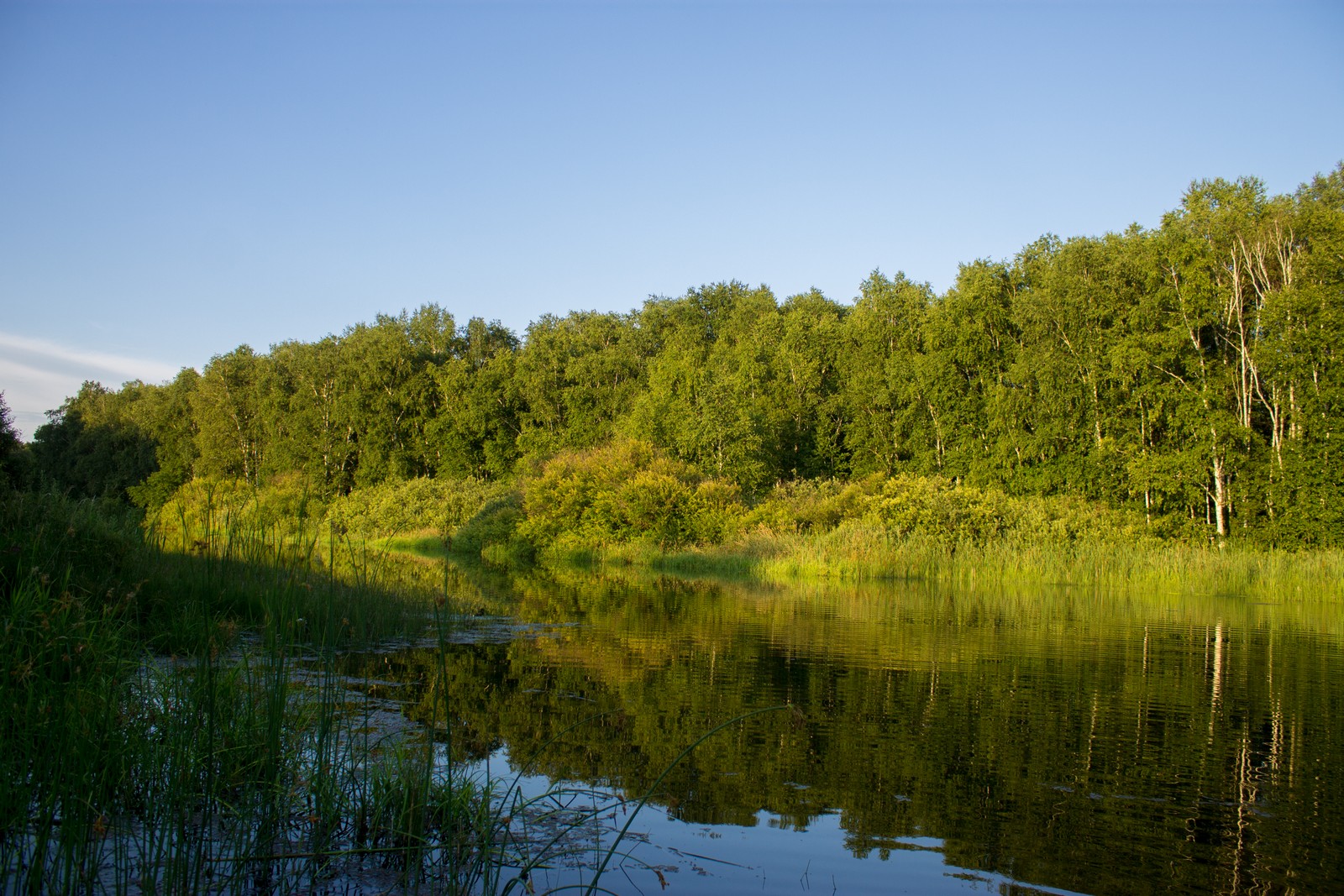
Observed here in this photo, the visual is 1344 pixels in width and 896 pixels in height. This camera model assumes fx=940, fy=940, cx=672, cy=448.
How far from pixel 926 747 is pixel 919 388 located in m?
40.3

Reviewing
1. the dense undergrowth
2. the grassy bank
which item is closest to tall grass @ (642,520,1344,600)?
the dense undergrowth

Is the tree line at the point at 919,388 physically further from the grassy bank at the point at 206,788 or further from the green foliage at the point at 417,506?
the grassy bank at the point at 206,788

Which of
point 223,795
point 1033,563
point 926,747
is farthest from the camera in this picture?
point 1033,563

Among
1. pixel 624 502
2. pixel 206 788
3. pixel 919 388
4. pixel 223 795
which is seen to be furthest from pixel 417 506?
pixel 206 788

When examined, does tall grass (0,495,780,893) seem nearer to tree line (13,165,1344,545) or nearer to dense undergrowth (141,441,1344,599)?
dense undergrowth (141,441,1344,599)

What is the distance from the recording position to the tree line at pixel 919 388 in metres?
33.9

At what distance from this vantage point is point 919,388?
1809 inches

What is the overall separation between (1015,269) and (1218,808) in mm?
43984

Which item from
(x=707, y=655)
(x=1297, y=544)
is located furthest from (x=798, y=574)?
(x=1297, y=544)

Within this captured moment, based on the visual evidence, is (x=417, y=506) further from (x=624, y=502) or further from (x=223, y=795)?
(x=223, y=795)

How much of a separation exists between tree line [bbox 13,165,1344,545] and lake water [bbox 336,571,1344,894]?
44.9 feet

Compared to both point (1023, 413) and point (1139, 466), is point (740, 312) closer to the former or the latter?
point (1023, 413)

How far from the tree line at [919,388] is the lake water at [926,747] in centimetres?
1369

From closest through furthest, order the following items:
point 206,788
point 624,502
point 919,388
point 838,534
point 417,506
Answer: point 206,788 → point 838,534 → point 624,502 → point 919,388 → point 417,506
